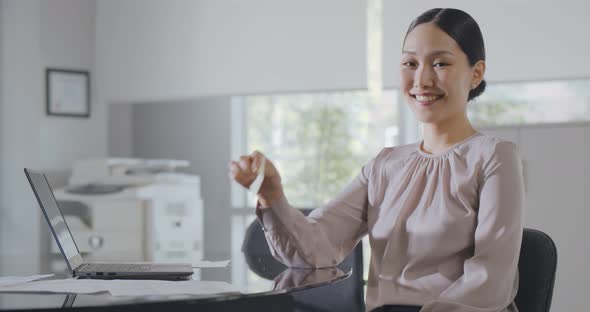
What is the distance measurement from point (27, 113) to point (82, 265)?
3.35 meters

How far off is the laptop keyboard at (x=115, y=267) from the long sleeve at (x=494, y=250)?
58cm

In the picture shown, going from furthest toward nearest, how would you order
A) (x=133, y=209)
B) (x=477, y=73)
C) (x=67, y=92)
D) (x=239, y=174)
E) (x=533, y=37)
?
1. (x=67, y=92)
2. (x=133, y=209)
3. (x=533, y=37)
4. (x=477, y=73)
5. (x=239, y=174)

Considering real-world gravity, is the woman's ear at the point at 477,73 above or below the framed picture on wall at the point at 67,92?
below

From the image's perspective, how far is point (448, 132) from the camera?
1591mm

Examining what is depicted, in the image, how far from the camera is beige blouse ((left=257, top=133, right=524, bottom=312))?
1414 mm

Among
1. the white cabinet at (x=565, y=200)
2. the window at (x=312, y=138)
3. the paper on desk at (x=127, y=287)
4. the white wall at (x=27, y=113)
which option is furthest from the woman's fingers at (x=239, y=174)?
the window at (x=312, y=138)

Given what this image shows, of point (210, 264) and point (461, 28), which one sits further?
point (210, 264)

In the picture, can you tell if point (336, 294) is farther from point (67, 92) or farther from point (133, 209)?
point (67, 92)

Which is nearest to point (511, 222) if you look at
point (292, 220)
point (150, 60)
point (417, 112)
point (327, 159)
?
point (417, 112)

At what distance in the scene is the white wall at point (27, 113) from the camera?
481 centimetres

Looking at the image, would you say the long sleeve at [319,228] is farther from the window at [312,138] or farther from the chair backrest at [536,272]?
the window at [312,138]

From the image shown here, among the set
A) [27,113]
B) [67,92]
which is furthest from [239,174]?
[67,92]

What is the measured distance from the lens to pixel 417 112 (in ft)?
5.17

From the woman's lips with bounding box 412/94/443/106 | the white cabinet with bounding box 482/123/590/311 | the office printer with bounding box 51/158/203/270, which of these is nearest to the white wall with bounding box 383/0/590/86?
the white cabinet with bounding box 482/123/590/311
